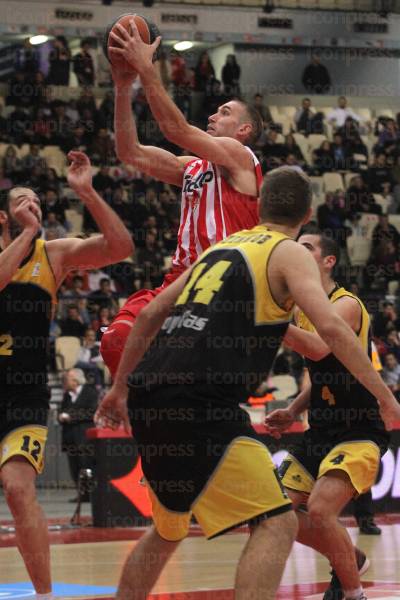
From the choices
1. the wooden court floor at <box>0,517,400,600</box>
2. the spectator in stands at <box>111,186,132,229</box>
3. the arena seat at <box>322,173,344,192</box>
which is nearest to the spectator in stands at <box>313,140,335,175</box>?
the arena seat at <box>322,173,344,192</box>

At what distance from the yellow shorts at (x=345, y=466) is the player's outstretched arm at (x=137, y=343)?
2.07 m

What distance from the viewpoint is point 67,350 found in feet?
57.1

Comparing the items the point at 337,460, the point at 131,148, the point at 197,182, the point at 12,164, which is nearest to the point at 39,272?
the point at 131,148

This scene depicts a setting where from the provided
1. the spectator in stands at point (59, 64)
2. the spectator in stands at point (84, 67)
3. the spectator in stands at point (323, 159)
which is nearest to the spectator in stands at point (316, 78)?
the spectator in stands at point (323, 159)

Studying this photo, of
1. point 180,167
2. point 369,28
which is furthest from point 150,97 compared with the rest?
point 369,28

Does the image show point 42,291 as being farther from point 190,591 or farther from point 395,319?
point 395,319

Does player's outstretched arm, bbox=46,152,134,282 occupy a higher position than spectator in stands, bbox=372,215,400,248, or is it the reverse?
player's outstretched arm, bbox=46,152,134,282

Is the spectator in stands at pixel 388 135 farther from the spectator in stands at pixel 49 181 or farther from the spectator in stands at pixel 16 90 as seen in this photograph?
the spectator in stands at pixel 49 181

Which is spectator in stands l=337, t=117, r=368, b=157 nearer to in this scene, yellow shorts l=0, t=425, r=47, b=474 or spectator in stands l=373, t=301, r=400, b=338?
spectator in stands l=373, t=301, r=400, b=338

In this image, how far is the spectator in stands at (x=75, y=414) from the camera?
15.1 m

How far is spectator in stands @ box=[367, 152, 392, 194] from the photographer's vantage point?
2389 centimetres

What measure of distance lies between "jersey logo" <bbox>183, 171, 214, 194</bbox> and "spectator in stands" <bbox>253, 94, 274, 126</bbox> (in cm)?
1730

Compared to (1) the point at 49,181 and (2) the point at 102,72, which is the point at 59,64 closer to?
(2) the point at 102,72

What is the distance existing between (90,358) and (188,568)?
25.3 feet
